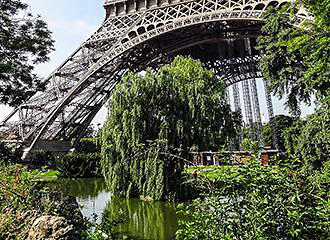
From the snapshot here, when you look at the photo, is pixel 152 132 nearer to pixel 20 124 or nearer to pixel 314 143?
pixel 314 143

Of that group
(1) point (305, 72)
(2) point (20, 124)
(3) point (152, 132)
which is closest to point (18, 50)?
(3) point (152, 132)

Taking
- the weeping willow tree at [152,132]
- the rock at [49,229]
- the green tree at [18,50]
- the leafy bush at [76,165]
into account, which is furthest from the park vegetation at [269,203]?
the leafy bush at [76,165]

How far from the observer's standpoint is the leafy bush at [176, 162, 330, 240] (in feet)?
9.34

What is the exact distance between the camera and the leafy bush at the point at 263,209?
2.85 m

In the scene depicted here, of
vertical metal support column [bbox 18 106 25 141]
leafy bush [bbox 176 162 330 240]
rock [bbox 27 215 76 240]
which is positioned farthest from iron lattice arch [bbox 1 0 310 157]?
leafy bush [bbox 176 162 330 240]

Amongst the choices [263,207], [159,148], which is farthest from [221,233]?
[159,148]

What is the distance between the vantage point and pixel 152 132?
10.5 metres

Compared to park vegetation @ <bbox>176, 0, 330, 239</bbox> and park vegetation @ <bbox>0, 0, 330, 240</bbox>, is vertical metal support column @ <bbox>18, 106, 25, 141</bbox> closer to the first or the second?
park vegetation @ <bbox>0, 0, 330, 240</bbox>

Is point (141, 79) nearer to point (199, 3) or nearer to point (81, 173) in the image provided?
point (81, 173)

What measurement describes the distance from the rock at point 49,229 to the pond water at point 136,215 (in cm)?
123

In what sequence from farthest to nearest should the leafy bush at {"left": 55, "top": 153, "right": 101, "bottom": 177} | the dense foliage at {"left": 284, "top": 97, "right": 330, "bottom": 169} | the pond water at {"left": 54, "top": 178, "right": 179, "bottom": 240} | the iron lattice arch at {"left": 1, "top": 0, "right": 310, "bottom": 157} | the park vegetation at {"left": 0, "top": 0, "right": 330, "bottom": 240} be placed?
the iron lattice arch at {"left": 1, "top": 0, "right": 310, "bottom": 157}, the leafy bush at {"left": 55, "top": 153, "right": 101, "bottom": 177}, the dense foliage at {"left": 284, "top": 97, "right": 330, "bottom": 169}, the pond water at {"left": 54, "top": 178, "right": 179, "bottom": 240}, the park vegetation at {"left": 0, "top": 0, "right": 330, "bottom": 240}

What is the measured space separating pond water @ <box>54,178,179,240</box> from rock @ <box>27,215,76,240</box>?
1.23 meters

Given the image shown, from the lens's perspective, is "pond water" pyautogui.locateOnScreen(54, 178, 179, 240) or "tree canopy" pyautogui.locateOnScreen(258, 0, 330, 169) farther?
"pond water" pyautogui.locateOnScreen(54, 178, 179, 240)

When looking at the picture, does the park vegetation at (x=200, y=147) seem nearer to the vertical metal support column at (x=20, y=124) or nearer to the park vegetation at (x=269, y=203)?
the park vegetation at (x=269, y=203)
